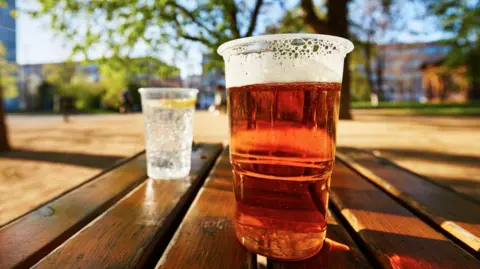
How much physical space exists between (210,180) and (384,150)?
11.9 ft

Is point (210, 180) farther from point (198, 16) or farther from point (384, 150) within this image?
point (198, 16)

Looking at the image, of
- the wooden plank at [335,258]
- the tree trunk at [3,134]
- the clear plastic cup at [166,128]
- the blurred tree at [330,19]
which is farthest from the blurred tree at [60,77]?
the wooden plank at [335,258]

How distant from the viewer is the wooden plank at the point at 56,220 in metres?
0.61

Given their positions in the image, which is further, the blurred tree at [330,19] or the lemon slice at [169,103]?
the blurred tree at [330,19]

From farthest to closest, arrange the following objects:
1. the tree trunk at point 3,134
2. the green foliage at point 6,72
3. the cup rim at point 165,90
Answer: the green foliage at point 6,72 < the tree trunk at point 3,134 < the cup rim at point 165,90

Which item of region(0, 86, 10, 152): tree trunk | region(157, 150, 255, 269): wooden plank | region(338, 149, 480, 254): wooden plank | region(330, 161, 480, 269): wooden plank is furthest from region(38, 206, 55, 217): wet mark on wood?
region(0, 86, 10, 152): tree trunk

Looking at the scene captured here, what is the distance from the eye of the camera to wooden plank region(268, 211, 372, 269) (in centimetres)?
58

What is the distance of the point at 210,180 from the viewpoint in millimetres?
1209

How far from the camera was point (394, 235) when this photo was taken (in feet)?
2.32

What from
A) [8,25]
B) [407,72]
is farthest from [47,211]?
[407,72]

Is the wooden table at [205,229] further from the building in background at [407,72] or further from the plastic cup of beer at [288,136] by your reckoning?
the building in background at [407,72]

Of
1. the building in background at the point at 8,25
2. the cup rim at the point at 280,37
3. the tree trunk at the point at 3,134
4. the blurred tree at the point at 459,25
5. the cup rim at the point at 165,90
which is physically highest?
the blurred tree at the point at 459,25

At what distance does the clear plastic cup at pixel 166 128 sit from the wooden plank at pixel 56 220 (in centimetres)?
10

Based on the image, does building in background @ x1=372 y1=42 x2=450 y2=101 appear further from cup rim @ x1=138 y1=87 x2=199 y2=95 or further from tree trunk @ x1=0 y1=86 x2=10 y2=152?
cup rim @ x1=138 y1=87 x2=199 y2=95
